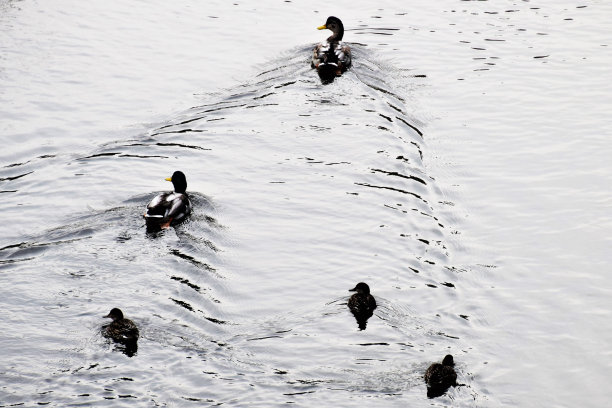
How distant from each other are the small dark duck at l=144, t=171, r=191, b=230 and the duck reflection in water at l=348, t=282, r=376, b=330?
451 centimetres

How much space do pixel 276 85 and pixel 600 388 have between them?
13778 mm

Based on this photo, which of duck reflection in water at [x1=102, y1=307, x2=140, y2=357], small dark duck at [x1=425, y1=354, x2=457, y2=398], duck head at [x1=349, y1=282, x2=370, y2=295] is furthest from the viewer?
duck head at [x1=349, y1=282, x2=370, y2=295]

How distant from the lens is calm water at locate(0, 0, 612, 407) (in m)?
14.2

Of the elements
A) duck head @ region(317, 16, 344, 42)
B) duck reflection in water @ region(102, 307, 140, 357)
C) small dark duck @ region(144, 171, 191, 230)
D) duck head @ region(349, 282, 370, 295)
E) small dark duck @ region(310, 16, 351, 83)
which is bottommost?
duck reflection in water @ region(102, 307, 140, 357)

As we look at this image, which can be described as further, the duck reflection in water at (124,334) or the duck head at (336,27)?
the duck head at (336,27)

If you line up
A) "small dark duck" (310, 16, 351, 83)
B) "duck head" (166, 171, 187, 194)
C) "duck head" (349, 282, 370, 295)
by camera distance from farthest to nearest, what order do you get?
1. "small dark duck" (310, 16, 351, 83)
2. "duck head" (166, 171, 187, 194)
3. "duck head" (349, 282, 370, 295)

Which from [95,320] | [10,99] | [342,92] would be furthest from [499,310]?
[10,99]

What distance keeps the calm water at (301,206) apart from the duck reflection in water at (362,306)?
0.19 meters

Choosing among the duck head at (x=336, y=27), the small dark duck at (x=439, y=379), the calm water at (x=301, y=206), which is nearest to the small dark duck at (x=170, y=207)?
the calm water at (x=301, y=206)

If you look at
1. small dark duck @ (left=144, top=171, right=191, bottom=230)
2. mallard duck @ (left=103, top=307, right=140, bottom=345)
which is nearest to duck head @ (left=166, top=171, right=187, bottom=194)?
small dark duck @ (left=144, top=171, right=191, bottom=230)

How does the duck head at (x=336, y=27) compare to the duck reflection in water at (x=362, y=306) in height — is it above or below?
above

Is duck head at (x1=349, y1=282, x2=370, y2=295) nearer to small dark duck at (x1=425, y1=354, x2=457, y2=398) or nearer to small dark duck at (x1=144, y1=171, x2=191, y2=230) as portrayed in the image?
small dark duck at (x1=425, y1=354, x2=457, y2=398)

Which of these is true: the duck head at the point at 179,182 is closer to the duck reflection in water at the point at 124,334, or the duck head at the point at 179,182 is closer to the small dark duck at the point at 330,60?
the duck reflection in water at the point at 124,334

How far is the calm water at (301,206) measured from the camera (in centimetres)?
1421
